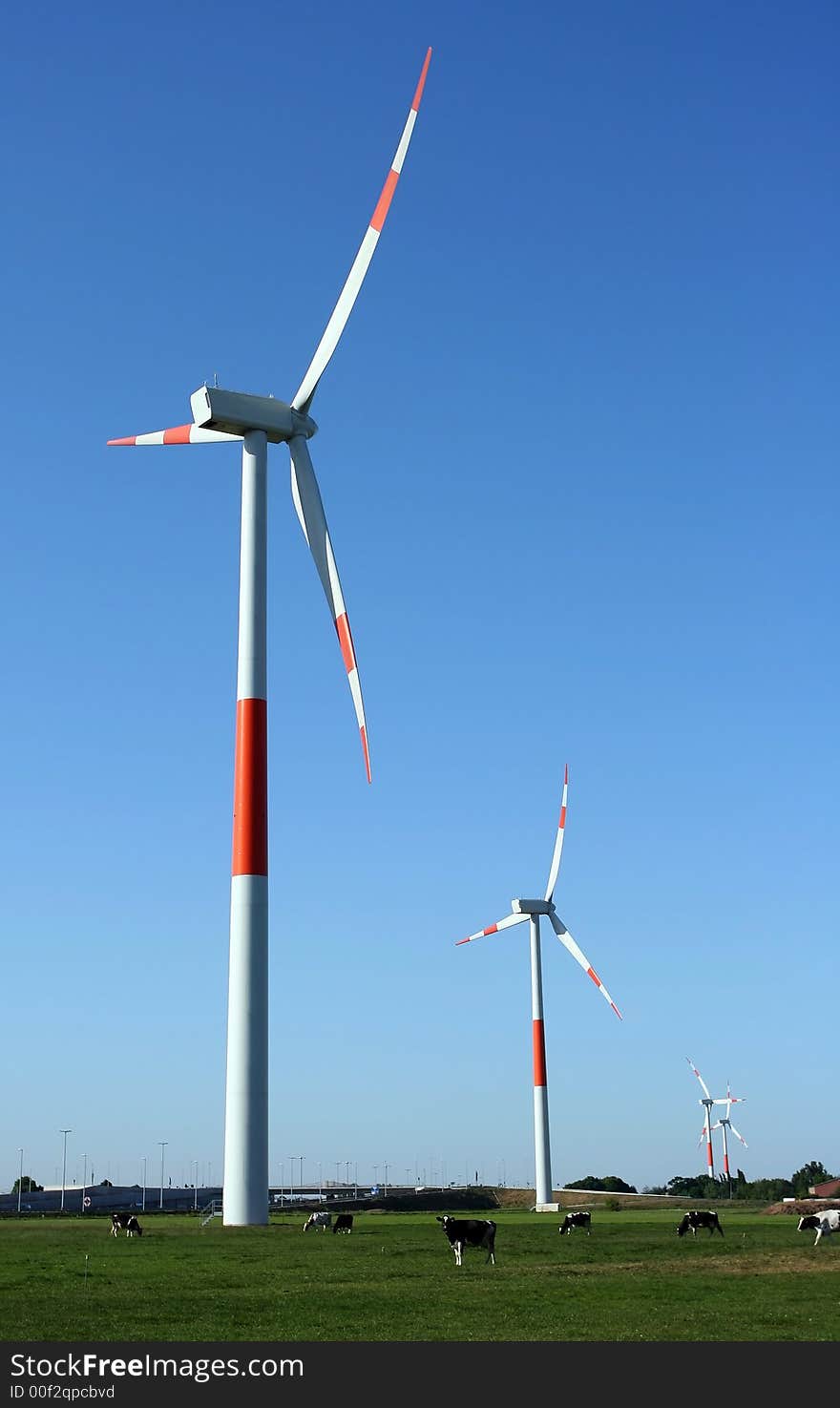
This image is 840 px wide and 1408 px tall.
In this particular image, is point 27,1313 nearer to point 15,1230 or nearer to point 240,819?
point 240,819

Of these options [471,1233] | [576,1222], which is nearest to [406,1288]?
[471,1233]

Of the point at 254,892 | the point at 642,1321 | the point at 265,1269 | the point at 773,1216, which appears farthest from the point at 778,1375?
the point at 773,1216

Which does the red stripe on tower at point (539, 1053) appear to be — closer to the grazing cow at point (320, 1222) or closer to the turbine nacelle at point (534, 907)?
the turbine nacelle at point (534, 907)

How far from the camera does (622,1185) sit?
498 feet

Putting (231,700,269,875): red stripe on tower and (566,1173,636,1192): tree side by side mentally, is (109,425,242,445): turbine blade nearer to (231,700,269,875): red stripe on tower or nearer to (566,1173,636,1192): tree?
(231,700,269,875): red stripe on tower

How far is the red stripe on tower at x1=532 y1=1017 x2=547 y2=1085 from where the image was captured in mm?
93375

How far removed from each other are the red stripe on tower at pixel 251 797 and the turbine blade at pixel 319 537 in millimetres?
4223

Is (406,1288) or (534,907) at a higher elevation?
(534,907)

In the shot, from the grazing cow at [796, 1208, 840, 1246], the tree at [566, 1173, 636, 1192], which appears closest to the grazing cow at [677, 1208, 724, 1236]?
the grazing cow at [796, 1208, 840, 1246]

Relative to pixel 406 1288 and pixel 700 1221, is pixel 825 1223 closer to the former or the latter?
pixel 700 1221

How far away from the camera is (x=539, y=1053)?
93.9m

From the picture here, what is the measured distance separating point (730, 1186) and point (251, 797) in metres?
113

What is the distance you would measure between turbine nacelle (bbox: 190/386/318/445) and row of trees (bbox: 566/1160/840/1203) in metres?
97.7

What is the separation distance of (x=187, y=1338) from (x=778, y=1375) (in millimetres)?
8996
